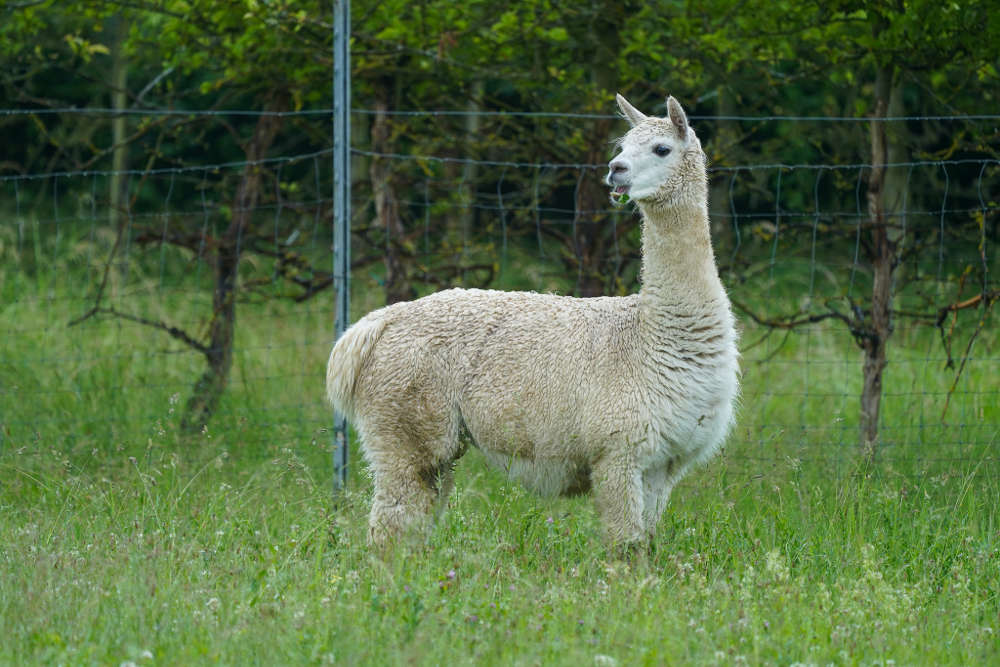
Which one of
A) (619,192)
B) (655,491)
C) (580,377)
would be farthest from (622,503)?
(619,192)

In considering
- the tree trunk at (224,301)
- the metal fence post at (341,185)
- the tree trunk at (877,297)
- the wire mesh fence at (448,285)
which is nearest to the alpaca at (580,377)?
the metal fence post at (341,185)

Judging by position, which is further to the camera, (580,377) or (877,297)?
(877,297)

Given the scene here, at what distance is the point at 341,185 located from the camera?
589 centimetres

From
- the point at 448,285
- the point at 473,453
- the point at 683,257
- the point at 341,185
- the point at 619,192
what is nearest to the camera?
the point at 619,192

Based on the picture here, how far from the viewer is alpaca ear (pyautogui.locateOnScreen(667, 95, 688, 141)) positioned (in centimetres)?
459

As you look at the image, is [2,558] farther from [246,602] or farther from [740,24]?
[740,24]

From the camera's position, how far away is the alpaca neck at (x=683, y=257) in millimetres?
4660

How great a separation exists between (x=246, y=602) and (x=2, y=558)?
1.12 metres

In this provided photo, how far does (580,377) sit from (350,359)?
96 centimetres

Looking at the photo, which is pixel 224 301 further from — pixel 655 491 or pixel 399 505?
pixel 655 491

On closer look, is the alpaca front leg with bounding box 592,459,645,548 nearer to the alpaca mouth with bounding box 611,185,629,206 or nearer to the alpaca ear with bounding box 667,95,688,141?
the alpaca mouth with bounding box 611,185,629,206

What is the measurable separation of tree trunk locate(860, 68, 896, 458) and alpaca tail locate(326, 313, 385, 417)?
2.58 meters

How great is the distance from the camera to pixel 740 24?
6.60 meters

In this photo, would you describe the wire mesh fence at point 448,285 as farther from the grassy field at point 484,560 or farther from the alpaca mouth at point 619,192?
the alpaca mouth at point 619,192
